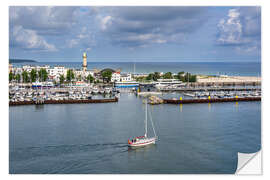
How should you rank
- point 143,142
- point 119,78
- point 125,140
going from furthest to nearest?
point 119,78 < point 125,140 < point 143,142

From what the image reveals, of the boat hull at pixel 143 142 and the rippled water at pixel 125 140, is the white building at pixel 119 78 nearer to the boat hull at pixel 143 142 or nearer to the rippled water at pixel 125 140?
the rippled water at pixel 125 140

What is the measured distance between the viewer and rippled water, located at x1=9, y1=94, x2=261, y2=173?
733cm

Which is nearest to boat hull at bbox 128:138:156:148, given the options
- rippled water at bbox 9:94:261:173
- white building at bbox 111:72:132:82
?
rippled water at bbox 9:94:261:173

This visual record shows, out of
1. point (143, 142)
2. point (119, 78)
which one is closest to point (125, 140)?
point (143, 142)

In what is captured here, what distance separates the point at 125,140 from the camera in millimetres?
9320

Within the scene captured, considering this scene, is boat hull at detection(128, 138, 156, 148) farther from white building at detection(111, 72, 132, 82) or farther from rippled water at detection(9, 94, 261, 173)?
white building at detection(111, 72, 132, 82)

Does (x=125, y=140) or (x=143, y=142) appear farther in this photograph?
(x=125, y=140)

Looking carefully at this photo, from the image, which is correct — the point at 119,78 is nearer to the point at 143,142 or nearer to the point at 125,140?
the point at 125,140

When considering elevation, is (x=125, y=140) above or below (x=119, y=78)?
below

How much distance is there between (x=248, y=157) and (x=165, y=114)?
7.74m

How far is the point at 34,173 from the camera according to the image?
270 inches

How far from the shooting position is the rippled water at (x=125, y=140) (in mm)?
7332
